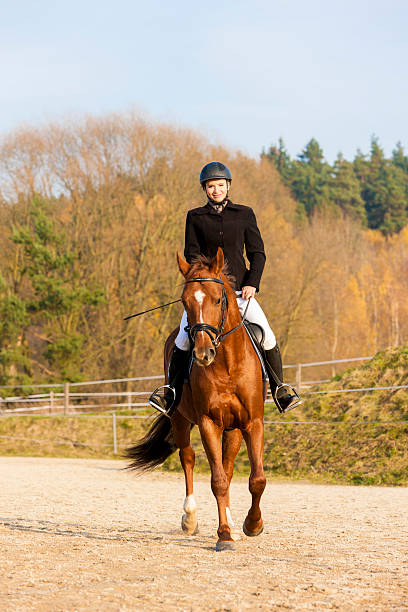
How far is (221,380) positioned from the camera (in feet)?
20.4

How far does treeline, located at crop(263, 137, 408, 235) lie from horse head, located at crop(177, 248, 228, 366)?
6697 centimetres

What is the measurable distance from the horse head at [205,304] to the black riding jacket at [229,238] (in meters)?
0.70

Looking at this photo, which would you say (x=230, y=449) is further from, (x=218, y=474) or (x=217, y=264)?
(x=217, y=264)

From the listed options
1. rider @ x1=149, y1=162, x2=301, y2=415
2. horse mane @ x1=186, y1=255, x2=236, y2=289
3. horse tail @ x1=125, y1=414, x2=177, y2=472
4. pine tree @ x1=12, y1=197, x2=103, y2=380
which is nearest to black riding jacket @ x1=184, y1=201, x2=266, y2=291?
rider @ x1=149, y1=162, x2=301, y2=415

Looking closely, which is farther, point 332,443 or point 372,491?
point 332,443

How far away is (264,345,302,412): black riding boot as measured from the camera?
7.02 metres

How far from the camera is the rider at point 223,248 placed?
274 inches

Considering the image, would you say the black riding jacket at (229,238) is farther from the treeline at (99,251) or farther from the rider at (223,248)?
the treeline at (99,251)

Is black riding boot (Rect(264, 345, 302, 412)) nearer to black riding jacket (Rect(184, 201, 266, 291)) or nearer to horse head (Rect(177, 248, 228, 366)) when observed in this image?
black riding jacket (Rect(184, 201, 266, 291))

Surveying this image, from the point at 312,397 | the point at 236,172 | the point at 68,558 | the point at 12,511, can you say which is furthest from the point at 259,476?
the point at 236,172

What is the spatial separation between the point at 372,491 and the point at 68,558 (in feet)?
24.1

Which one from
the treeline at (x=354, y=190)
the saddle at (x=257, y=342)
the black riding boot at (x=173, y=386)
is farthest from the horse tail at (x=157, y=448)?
the treeline at (x=354, y=190)

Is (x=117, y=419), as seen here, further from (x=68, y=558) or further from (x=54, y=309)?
(x=68, y=558)

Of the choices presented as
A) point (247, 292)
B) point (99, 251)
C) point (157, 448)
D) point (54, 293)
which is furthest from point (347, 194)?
point (247, 292)
